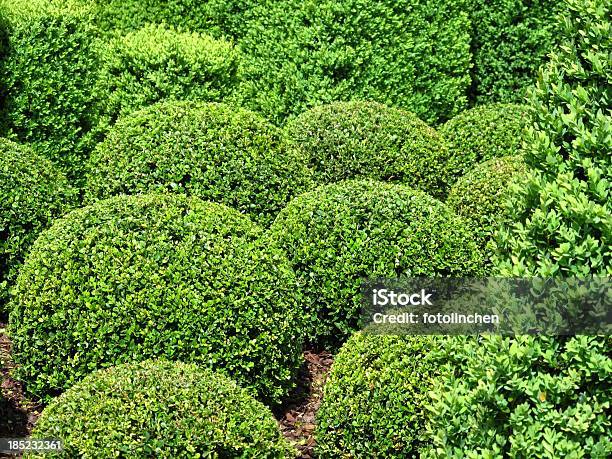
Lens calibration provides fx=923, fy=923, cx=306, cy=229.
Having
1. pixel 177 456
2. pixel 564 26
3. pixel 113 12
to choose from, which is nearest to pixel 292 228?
pixel 177 456

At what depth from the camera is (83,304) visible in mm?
5312

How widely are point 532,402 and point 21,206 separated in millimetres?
4541

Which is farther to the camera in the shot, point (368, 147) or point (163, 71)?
point (163, 71)

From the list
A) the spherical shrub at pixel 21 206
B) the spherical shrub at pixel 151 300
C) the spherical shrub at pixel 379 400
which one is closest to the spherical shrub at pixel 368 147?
the spherical shrub at pixel 21 206

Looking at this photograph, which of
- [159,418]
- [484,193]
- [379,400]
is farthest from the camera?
[484,193]

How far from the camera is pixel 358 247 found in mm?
6277

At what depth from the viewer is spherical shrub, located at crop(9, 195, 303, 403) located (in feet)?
17.2

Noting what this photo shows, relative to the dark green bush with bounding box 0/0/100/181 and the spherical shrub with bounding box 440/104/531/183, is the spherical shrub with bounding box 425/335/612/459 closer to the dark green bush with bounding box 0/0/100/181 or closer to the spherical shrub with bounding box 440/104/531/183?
the spherical shrub with bounding box 440/104/531/183

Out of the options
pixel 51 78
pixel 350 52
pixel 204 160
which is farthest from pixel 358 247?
pixel 350 52

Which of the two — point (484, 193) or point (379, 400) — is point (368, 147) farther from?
point (379, 400)

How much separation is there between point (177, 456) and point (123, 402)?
0.38m

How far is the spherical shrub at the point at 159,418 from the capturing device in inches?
165

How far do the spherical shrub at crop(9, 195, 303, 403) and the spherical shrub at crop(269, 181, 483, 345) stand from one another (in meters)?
0.65

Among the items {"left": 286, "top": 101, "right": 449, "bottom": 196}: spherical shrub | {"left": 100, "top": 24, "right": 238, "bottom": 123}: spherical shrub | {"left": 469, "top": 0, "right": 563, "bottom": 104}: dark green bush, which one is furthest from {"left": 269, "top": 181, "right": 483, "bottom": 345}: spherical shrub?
{"left": 469, "top": 0, "right": 563, "bottom": 104}: dark green bush
